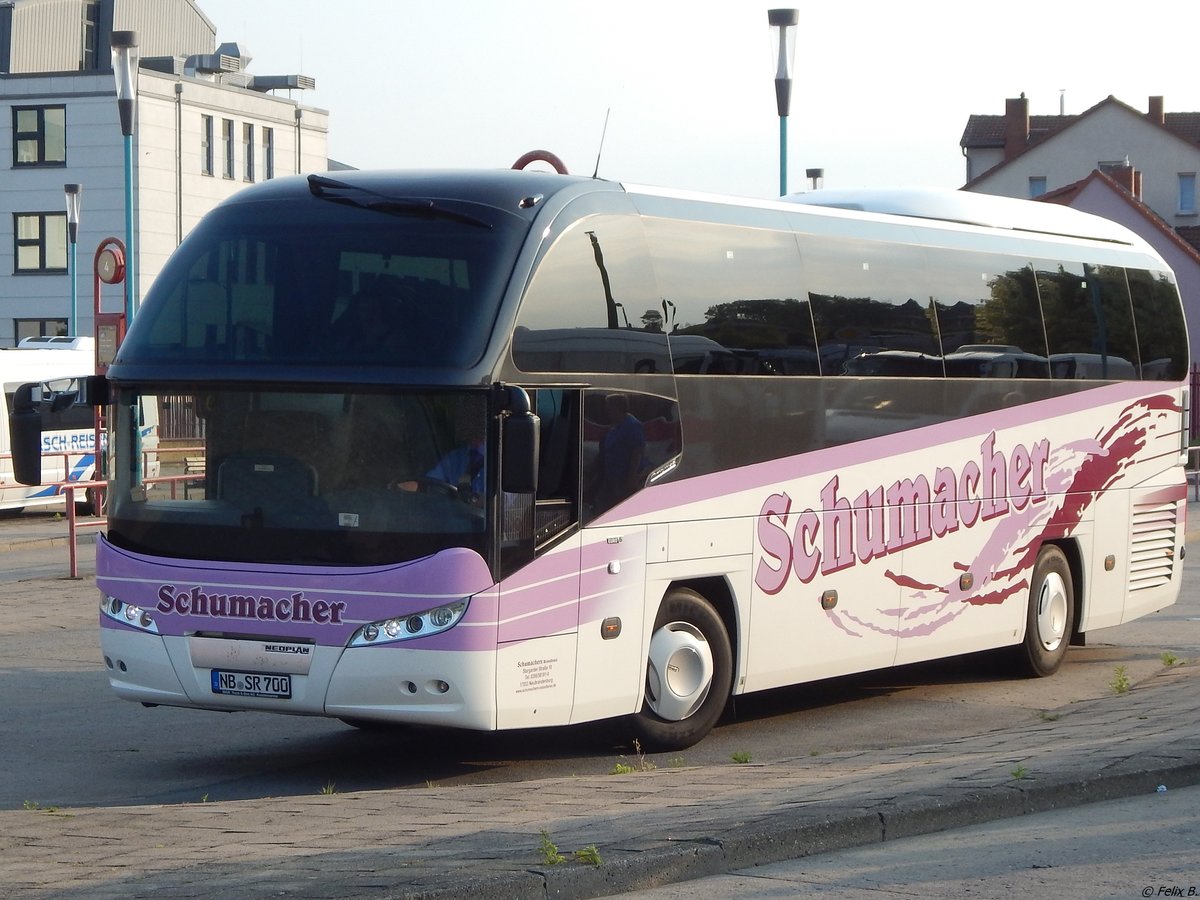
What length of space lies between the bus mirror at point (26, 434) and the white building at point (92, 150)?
57477mm

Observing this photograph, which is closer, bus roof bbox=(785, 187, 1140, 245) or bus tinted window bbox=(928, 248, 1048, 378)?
bus tinted window bbox=(928, 248, 1048, 378)

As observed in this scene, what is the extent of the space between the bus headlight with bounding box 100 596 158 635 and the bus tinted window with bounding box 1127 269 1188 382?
8966 mm

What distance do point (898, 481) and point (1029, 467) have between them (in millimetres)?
1799

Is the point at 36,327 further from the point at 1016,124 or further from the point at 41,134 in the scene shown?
the point at 1016,124

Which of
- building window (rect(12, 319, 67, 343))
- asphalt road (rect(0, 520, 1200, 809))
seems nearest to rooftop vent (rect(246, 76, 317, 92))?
building window (rect(12, 319, 67, 343))

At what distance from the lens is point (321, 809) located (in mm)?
8289

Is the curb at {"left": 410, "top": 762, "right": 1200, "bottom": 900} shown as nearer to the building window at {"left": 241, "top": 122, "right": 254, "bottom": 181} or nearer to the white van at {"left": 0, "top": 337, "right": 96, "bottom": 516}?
the white van at {"left": 0, "top": 337, "right": 96, "bottom": 516}

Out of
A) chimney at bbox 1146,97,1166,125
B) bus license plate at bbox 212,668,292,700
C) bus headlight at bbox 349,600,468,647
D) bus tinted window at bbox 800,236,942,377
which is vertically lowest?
bus license plate at bbox 212,668,292,700

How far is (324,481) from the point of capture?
31.3ft

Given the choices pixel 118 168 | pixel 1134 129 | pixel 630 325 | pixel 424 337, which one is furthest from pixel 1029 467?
pixel 1134 129

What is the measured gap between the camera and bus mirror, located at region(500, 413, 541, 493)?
9141mm

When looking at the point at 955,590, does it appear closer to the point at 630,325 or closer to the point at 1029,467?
the point at 1029,467

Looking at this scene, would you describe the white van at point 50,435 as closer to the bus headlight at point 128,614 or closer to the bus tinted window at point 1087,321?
the bus tinted window at point 1087,321

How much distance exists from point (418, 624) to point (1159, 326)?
8770mm
